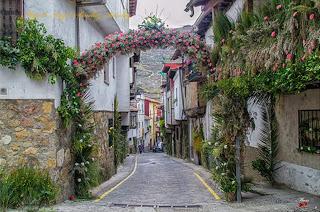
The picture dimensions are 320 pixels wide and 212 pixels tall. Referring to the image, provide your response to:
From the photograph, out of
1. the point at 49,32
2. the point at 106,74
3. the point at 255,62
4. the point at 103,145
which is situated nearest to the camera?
the point at 255,62

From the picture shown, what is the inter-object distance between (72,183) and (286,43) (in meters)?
6.24

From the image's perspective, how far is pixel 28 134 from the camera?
30.1 feet

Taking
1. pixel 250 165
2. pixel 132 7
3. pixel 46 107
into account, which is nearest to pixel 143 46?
pixel 46 107

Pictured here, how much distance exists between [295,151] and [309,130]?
93cm

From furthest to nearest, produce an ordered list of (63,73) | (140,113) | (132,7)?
1. (140,113)
2. (132,7)
3. (63,73)

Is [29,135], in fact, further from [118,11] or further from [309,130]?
[118,11]

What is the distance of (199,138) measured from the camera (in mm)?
23156

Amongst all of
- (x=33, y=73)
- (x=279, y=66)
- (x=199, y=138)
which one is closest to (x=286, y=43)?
(x=279, y=66)

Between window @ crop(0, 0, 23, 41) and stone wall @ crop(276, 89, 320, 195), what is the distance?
739 cm

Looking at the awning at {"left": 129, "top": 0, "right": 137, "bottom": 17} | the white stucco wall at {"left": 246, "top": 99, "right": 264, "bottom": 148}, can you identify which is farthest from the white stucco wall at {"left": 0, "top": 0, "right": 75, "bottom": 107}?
the awning at {"left": 129, "top": 0, "right": 137, "bottom": 17}

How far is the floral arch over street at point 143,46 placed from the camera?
1081 cm

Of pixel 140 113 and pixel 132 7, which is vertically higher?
pixel 132 7

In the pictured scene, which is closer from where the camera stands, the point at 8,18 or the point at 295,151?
the point at 8,18

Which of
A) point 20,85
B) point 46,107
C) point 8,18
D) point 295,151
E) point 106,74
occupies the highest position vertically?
point 8,18
